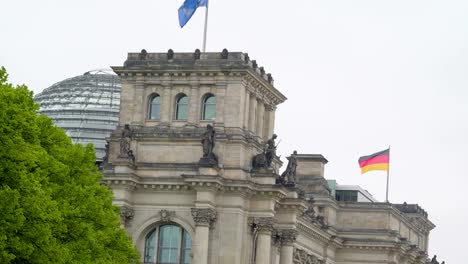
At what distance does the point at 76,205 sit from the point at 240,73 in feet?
97.0

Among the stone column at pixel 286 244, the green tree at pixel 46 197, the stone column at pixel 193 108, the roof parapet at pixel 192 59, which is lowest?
the green tree at pixel 46 197

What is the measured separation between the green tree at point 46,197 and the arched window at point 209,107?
2257 centimetres

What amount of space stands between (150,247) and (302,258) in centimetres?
1988

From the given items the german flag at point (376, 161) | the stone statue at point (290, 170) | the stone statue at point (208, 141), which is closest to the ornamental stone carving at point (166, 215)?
the stone statue at point (208, 141)

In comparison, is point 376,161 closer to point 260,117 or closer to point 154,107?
point 260,117

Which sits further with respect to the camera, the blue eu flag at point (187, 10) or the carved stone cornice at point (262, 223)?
the blue eu flag at point (187, 10)

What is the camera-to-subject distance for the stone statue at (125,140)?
105562 mm

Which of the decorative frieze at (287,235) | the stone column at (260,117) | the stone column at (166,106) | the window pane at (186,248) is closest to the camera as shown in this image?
the window pane at (186,248)

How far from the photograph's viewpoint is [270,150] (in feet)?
355

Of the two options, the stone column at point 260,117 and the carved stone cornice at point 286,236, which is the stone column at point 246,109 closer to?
the stone column at point 260,117

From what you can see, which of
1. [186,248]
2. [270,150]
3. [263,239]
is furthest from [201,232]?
[270,150]

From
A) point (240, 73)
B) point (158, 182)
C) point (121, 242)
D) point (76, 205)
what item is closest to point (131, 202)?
point (158, 182)

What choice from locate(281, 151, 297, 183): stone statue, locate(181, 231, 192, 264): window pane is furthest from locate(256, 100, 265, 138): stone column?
locate(181, 231, 192, 264): window pane

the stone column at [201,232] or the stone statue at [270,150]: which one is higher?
the stone statue at [270,150]
